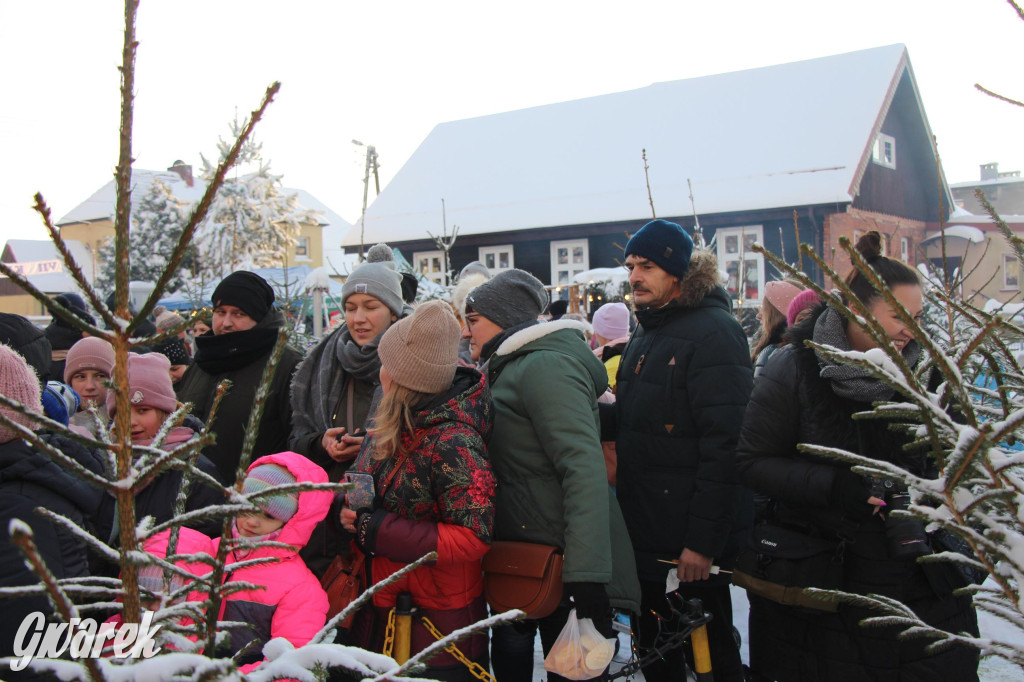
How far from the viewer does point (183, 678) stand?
0.90 m

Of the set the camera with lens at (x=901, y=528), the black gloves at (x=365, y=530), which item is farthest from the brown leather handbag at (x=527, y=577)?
the camera with lens at (x=901, y=528)

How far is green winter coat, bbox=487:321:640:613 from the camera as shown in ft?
8.29

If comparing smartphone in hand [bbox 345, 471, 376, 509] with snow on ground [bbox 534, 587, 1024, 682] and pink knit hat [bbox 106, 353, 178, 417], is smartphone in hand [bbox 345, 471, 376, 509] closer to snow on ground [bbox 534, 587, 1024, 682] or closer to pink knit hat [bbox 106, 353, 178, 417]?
pink knit hat [bbox 106, 353, 178, 417]

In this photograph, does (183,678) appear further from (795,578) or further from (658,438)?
(658,438)

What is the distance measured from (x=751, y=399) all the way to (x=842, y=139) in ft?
68.1

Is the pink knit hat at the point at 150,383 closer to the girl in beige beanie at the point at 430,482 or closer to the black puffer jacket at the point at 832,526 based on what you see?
the girl in beige beanie at the point at 430,482

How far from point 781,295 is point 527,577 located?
7.31ft

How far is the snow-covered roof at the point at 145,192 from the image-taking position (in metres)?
27.0

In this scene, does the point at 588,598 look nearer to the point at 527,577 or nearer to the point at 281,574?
the point at 527,577

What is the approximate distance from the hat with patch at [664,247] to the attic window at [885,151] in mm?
22049

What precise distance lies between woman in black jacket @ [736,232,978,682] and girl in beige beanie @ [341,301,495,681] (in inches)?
38.5

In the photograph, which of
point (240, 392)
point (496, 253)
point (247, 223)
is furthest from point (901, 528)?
point (247, 223)

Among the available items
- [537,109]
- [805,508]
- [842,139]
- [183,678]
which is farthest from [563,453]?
[537,109]

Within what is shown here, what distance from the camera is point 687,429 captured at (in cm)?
302
